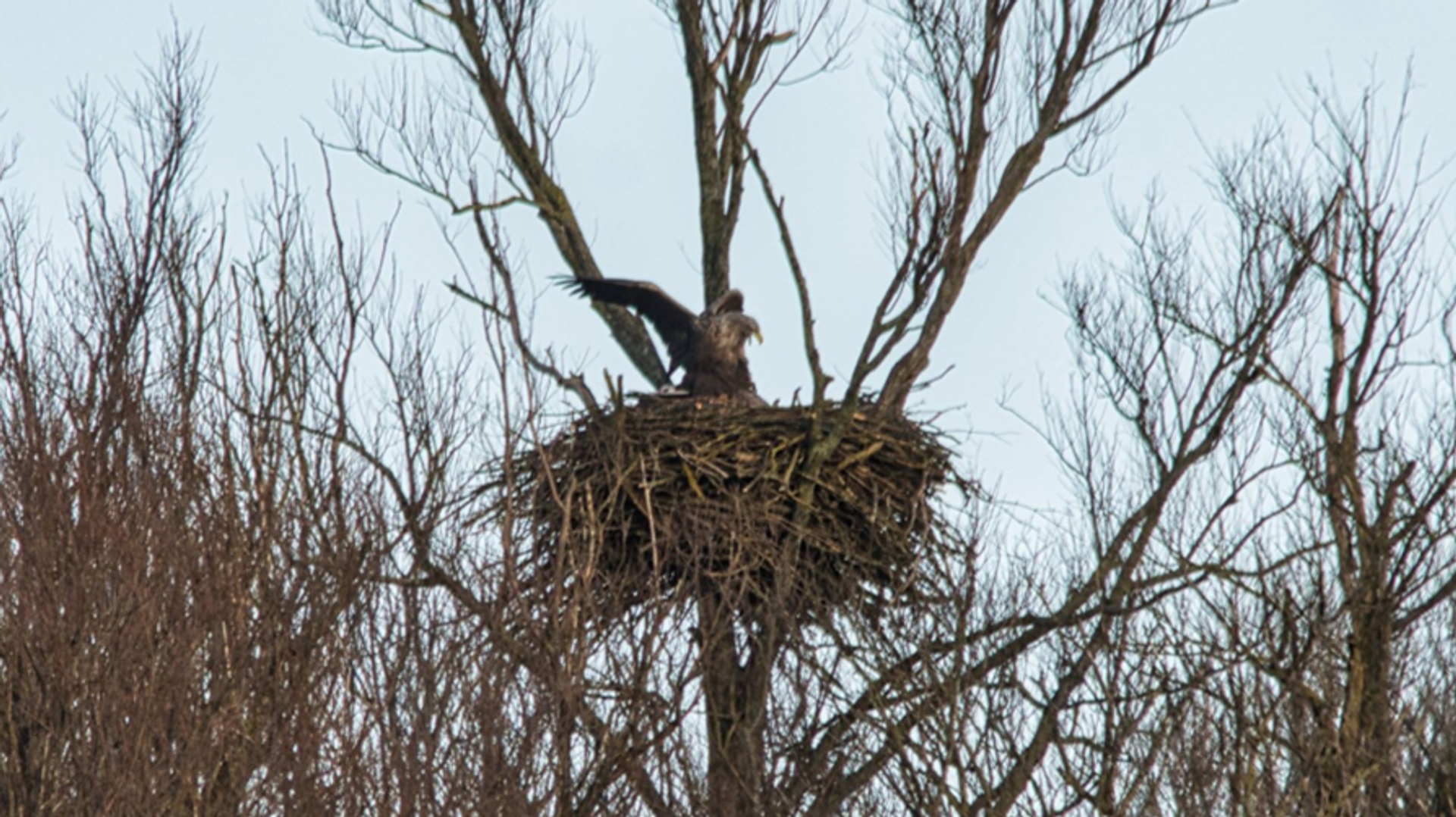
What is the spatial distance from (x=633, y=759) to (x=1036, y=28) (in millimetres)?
3618

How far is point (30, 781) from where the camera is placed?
723 cm

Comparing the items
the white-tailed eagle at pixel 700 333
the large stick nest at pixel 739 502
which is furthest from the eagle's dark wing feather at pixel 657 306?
the large stick nest at pixel 739 502

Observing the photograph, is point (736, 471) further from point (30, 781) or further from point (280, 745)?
point (30, 781)

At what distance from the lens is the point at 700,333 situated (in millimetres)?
9680

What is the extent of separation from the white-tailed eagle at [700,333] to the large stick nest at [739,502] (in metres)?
0.75

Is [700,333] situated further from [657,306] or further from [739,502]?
[739,502]

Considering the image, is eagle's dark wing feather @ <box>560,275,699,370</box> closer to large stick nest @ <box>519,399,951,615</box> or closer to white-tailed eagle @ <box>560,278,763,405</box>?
white-tailed eagle @ <box>560,278,763,405</box>

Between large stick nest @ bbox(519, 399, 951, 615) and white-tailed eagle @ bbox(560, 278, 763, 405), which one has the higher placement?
white-tailed eagle @ bbox(560, 278, 763, 405)

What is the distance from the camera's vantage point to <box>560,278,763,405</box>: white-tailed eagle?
9.60 metres

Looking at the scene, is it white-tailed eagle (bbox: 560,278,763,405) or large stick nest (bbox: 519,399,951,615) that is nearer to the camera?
large stick nest (bbox: 519,399,951,615)

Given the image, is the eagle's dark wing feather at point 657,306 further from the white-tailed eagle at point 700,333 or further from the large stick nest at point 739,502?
the large stick nest at point 739,502

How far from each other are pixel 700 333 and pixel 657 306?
1.05 feet

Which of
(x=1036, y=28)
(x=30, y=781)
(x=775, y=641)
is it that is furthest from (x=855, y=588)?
(x=30, y=781)

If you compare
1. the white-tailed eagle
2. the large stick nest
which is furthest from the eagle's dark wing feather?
the large stick nest
